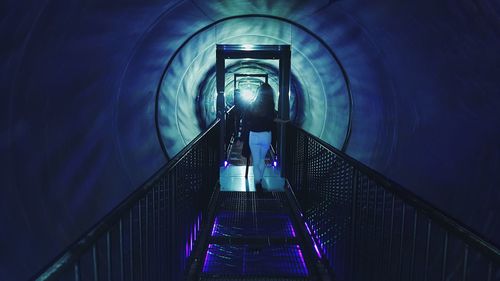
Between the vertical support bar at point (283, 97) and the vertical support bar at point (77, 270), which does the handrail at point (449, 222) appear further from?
the vertical support bar at point (283, 97)

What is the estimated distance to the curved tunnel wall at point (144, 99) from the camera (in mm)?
4074

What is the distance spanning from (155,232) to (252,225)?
318 centimetres

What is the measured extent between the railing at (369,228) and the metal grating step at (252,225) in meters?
0.39

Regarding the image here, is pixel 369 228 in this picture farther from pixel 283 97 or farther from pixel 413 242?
pixel 283 97

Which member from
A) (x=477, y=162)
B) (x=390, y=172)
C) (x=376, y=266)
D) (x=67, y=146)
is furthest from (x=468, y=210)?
(x=67, y=146)

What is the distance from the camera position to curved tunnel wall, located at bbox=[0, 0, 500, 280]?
160 inches

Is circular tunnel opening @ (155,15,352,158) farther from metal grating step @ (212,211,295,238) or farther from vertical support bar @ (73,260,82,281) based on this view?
vertical support bar @ (73,260,82,281)

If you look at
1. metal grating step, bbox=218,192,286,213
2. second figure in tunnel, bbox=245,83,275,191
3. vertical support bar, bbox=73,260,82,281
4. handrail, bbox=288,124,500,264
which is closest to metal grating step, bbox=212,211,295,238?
metal grating step, bbox=218,192,286,213

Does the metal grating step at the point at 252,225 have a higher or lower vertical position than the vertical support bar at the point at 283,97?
lower

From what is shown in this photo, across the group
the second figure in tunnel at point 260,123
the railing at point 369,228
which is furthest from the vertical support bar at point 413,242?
the second figure in tunnel at point 260,123

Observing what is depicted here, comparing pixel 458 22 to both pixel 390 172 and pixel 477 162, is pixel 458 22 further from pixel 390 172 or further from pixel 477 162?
pixel 390 172

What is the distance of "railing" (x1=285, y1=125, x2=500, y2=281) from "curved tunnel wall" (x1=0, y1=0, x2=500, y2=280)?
110cm

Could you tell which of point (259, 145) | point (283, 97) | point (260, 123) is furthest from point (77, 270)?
point (283, 97)

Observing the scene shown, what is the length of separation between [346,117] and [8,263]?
25.3ft
